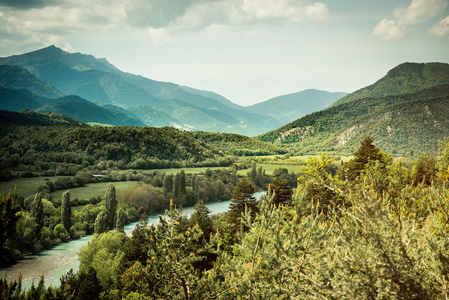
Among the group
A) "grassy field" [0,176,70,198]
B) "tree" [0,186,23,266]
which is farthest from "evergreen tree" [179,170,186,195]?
"tree" [0,186,23,266]

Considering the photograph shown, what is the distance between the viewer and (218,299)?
593 cm

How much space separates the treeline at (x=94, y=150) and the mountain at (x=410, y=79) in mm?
129566

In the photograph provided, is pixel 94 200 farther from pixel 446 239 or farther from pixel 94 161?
pixel 446 239

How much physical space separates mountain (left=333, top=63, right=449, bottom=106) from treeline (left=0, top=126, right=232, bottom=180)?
5101 inches

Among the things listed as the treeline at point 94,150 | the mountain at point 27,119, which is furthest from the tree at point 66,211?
the mountain at point 27,119

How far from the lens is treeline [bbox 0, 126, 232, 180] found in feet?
268

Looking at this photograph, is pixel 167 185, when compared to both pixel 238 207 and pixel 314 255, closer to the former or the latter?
pixel 238 207

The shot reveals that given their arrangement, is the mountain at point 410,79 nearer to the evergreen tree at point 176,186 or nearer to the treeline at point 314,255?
the evergreen tree at point 176,186

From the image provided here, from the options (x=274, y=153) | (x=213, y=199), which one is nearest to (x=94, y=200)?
(x=213, y=199)

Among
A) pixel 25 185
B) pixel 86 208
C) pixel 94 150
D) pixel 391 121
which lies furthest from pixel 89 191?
pixel 391 121

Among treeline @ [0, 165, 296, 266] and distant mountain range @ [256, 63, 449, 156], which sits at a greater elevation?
distant mountain range @ [256, 63, 449, 156]

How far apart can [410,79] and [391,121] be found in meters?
86.1

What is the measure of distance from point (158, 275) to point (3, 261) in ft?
122

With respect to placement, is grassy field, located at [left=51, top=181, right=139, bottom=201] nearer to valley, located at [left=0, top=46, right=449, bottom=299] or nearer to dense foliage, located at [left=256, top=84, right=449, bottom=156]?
valley, located at [left=0, top=46, right=449, bottom=299]
